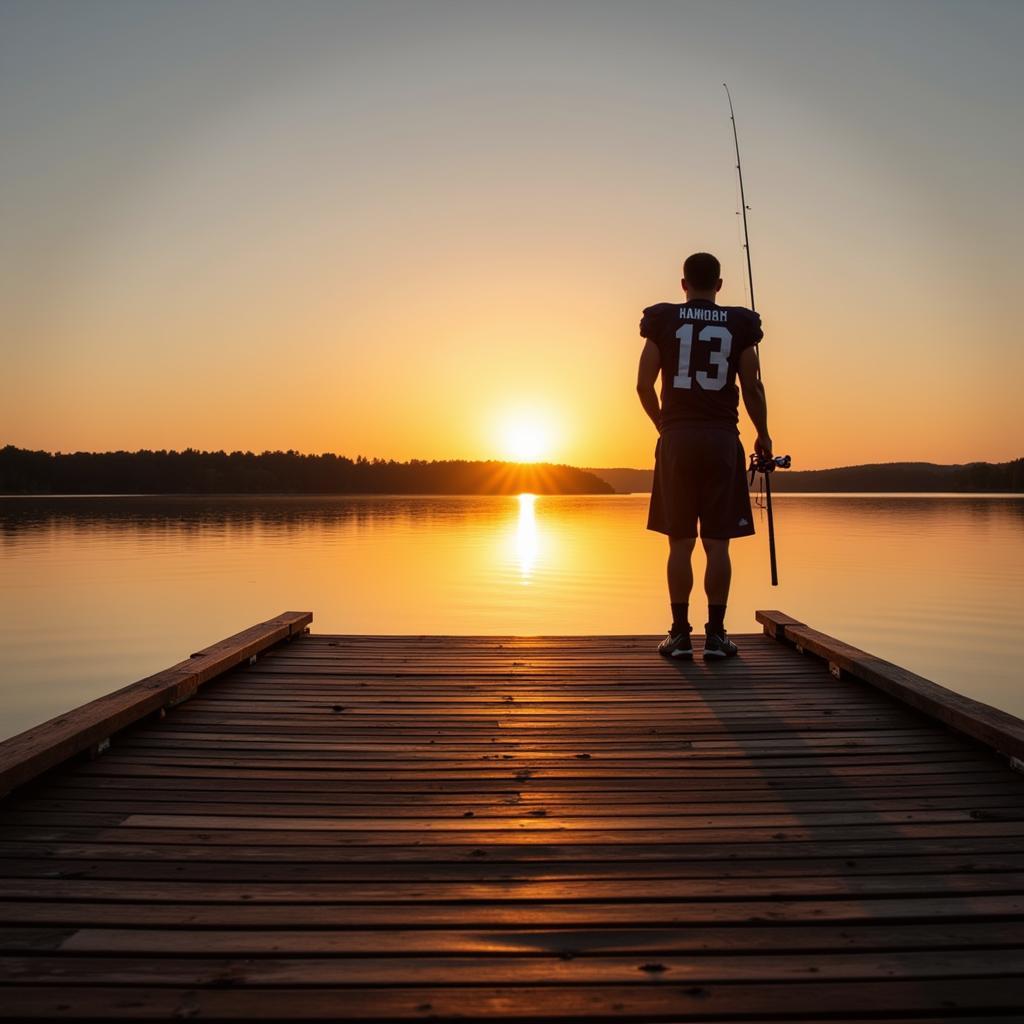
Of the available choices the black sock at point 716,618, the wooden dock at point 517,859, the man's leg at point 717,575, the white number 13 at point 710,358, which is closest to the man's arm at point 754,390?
the white number 13 at point 710,358

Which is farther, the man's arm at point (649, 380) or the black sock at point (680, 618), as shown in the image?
the black sock at point (680, 618)

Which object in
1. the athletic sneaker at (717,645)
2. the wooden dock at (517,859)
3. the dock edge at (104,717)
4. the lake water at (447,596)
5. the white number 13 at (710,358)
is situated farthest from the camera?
the lake water at (447,596)

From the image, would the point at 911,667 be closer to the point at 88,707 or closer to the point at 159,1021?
the point at 88,707

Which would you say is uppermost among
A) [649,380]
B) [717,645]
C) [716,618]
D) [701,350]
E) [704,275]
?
[704,275]

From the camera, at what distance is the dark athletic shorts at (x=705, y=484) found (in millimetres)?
4727

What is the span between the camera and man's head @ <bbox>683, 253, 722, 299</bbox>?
4.71 meters

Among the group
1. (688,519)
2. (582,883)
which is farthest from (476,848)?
(688,519)

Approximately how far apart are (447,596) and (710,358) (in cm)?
1161

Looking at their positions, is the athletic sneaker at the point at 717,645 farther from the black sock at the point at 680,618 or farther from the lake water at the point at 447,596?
the lake water at the point at 447,596

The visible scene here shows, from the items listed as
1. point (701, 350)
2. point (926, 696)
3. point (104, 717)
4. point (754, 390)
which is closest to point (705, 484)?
point (754, 390)

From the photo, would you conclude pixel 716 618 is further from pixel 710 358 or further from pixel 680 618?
pixel 710 358

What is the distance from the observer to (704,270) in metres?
4.71

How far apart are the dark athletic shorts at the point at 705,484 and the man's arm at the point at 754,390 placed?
0.22m

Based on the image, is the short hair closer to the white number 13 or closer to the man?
the man
